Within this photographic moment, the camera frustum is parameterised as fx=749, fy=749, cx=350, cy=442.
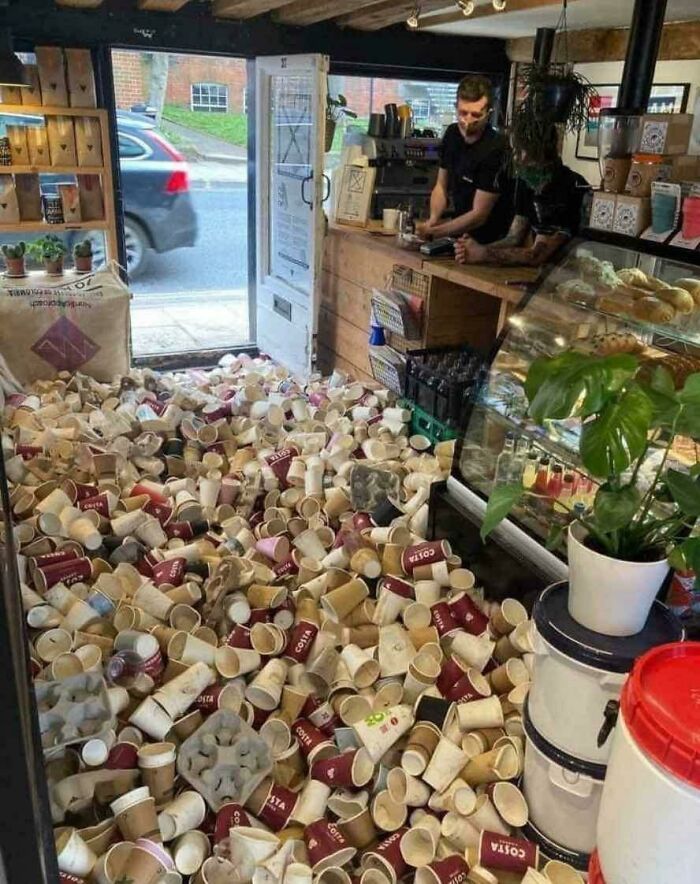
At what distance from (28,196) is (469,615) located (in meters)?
3.58

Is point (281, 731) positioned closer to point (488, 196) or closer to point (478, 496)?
point (478, 496)

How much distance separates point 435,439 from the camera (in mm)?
3354

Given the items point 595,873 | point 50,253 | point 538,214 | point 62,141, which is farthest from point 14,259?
point 595,873

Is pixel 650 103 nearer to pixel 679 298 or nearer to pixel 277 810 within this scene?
pixel 679 298

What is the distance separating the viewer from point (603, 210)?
2.28 m

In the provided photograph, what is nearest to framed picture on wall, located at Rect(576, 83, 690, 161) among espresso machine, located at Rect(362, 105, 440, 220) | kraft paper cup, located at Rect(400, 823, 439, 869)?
espresso machine, located at Rect(362, 105, 440, 220)

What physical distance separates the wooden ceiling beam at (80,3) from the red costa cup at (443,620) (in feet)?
11.9

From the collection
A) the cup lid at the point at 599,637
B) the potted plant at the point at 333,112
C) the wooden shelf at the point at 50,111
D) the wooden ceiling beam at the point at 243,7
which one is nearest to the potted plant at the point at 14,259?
the wooden shelf at the point at 50,111

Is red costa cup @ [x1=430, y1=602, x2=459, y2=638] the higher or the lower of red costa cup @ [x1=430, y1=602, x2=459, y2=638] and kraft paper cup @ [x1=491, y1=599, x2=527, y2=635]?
the lower

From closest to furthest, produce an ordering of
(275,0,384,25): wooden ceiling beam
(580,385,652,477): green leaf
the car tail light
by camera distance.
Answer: (580,385,652,477): green leaf → (275,0,384,25): wooden ceiling beam → the car tail light

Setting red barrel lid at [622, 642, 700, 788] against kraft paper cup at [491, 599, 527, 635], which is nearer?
red barrel lid at [622, 642, 700, 788]

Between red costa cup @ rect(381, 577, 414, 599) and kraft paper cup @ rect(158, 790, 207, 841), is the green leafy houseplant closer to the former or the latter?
red costa cup @ rect(381, 577, 414, 599)

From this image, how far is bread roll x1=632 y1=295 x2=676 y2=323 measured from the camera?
2.12 metres

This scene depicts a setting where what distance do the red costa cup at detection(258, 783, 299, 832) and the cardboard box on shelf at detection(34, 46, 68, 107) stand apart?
383 cm
